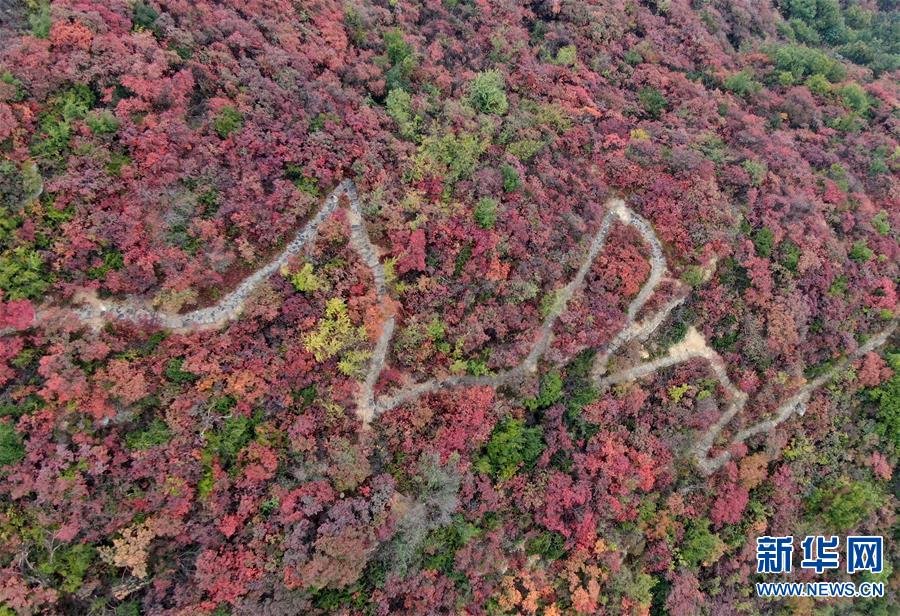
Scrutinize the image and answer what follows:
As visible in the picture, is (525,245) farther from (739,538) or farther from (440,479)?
(739,538)

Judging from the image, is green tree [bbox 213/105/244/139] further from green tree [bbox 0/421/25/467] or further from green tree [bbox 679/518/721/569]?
green tree [bbox 679/518/721/569]

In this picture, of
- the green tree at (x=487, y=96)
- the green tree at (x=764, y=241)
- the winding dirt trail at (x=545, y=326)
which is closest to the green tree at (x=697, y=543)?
the winding dirt trail at (x=545, y=326)

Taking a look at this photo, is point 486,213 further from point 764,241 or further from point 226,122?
point 764,241

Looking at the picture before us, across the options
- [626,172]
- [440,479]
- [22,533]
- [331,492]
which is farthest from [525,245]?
[22,533]

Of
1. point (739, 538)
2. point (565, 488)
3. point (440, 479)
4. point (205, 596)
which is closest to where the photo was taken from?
point (205, 596)

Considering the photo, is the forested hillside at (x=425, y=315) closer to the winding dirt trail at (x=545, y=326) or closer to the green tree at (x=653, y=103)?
the winding dirt trail at (x=545, y=326)

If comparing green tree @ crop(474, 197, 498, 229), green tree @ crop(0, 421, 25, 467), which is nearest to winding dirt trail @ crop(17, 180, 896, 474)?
green tree @ crop(0, 421, 25, 467)

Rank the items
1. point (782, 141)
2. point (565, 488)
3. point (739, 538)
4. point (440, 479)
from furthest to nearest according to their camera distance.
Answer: point (782, 141)
point (739, 538)
point (565, 488)
point (440, 479)
